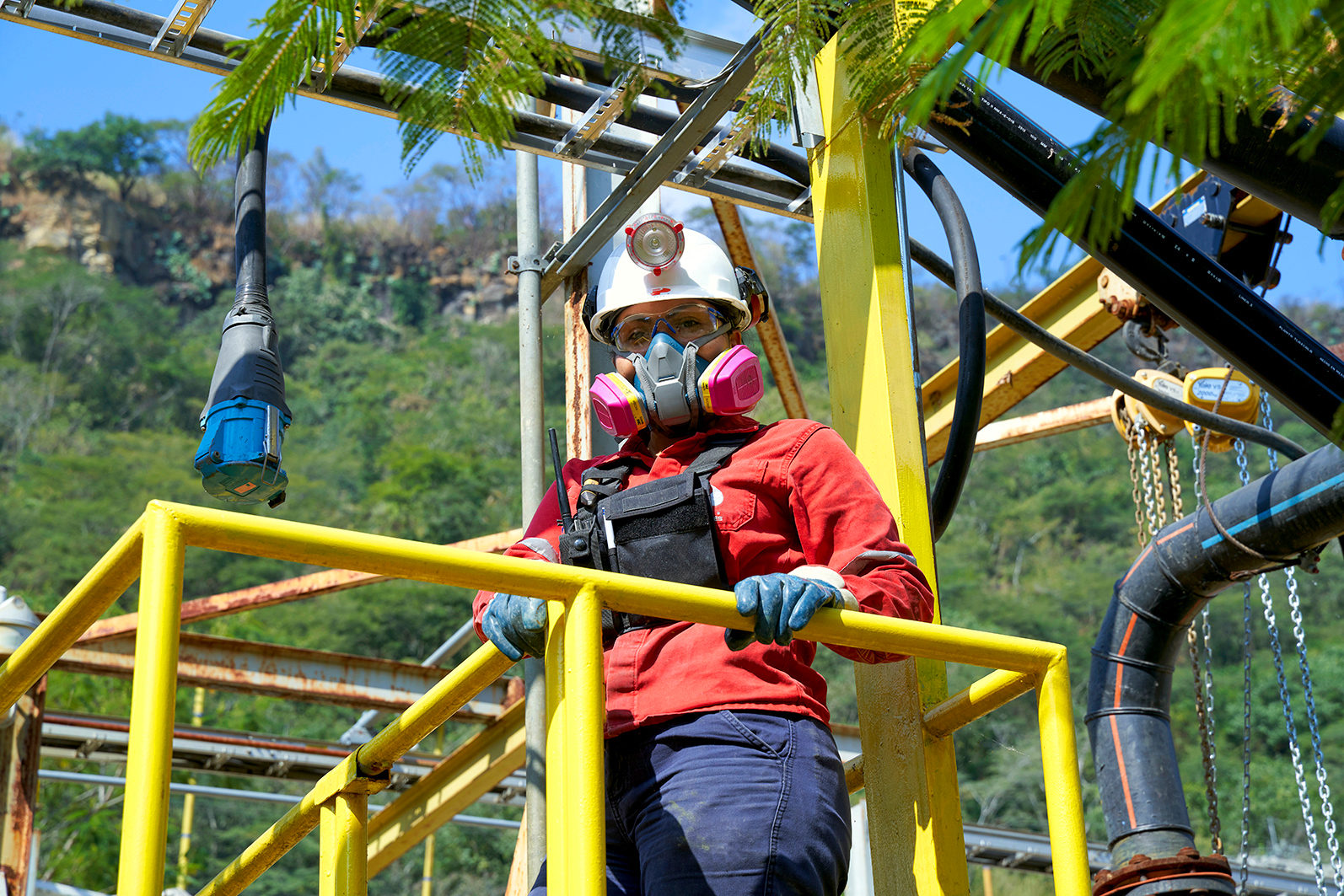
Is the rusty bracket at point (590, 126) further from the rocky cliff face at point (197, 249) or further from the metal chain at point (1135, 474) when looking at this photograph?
the rocky cliff face at point (197, 249)

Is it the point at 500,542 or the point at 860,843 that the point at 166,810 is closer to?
the point at 500,542

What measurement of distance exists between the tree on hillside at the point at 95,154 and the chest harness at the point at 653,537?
80684 millimetres

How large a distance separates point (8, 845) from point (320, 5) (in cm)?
492

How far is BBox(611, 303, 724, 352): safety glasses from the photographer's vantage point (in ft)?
10.0

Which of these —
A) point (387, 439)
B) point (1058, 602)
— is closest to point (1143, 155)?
point (1058, 602)

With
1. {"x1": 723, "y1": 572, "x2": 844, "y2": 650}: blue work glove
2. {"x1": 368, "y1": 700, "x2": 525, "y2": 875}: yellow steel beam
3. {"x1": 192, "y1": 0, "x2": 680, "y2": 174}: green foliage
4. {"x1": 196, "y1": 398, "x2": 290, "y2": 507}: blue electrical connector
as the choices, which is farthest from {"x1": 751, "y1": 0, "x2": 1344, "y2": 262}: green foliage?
{"x1": 368, "y1": 700, "x2": 525, "y2": 875}: yellow steel beam

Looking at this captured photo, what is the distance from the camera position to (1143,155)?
3.78 feet

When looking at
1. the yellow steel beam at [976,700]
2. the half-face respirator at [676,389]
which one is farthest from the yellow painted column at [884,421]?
the half-face respirator at [676,389]

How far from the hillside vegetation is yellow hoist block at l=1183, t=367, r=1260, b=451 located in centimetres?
1787

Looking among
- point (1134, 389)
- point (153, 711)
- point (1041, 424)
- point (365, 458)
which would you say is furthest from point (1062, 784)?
point (365, 458)

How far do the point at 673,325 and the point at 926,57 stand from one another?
188cm

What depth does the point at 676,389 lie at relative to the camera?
9.36 feet

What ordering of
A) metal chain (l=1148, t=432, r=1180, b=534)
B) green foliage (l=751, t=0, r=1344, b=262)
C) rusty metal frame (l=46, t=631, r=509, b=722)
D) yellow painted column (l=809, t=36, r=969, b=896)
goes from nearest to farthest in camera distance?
green foliage (l=751, t=0, r=1344, b=262), yellow painted column (l=809, t=36, r=969, b=896), metal chain (l=1148, t=432, r=1180, b=534), rusty metal frame (l=46, t=631, r=509, b=722)

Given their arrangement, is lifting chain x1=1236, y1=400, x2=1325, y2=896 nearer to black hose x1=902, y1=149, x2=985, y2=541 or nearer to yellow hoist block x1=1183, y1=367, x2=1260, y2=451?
yellow hoist block x1=1183, y1=367, x2=1260, y2=451
